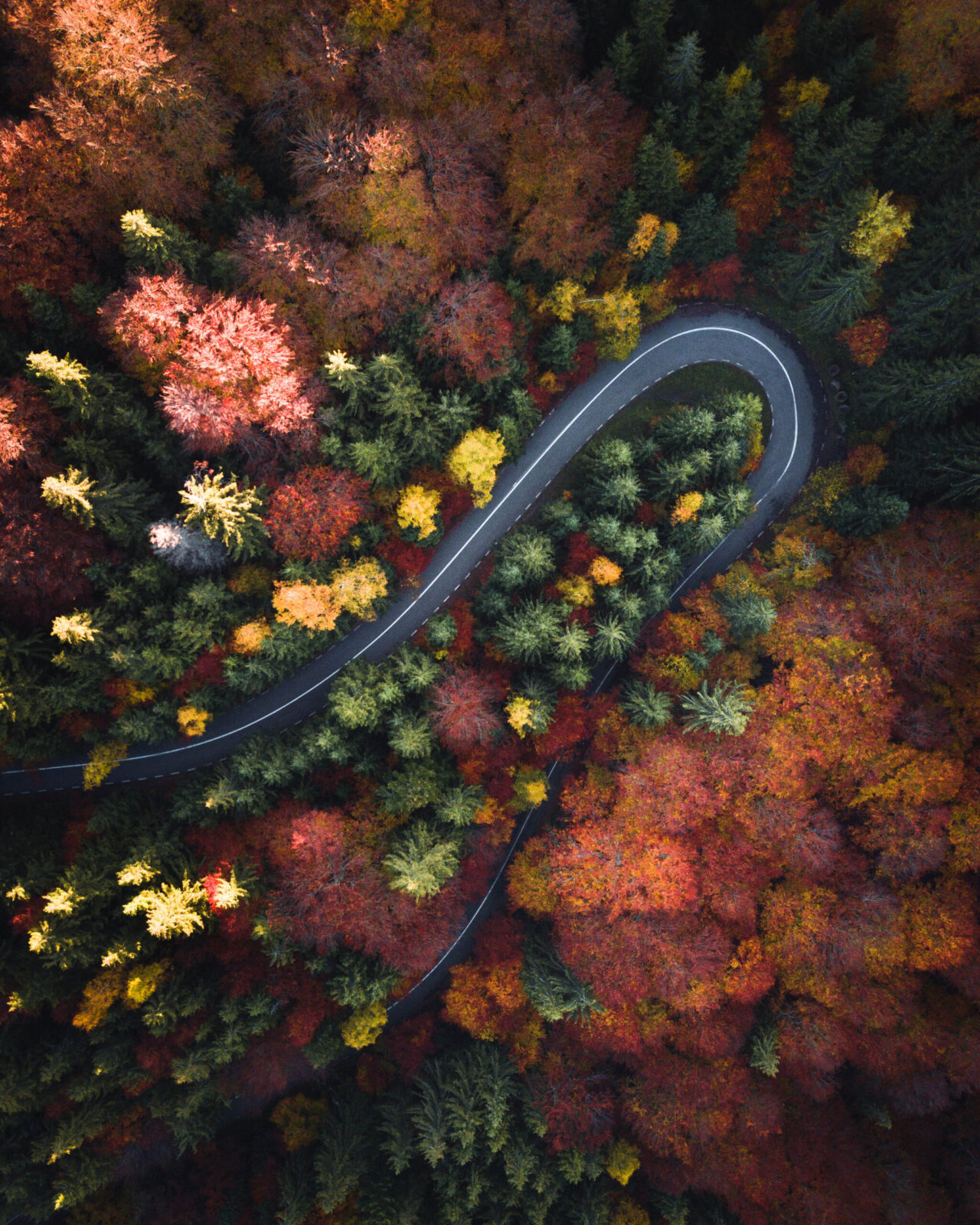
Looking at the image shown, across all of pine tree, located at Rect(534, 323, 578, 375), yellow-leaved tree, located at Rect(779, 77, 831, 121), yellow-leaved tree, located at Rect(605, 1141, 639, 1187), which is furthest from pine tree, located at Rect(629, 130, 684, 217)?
yellow-leaved tree, located at Rect(605, 1141, 639, 1187)

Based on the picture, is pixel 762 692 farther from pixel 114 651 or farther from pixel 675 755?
pixel 114 651

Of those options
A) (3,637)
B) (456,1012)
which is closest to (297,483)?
(3,637)

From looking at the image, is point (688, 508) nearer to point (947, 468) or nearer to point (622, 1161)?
point (947, 468)

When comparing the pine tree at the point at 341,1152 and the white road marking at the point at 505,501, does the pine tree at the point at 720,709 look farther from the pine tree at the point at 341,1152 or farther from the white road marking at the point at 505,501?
the pine tree at the point at 341,1152

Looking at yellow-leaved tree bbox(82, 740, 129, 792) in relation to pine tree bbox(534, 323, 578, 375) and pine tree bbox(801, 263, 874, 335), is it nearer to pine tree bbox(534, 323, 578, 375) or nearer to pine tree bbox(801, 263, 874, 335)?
pine tree bbox(534, 323, 578, 375)

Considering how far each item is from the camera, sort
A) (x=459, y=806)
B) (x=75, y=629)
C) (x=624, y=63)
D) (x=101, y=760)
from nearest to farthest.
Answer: (x=75, y=629) < (x=624, y=63) < (x=459, y=806) < (x=101, y=760)

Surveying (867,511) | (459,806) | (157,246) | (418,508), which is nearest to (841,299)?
(867,511)

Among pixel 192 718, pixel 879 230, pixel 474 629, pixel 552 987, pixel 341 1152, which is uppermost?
pixel 879 230
